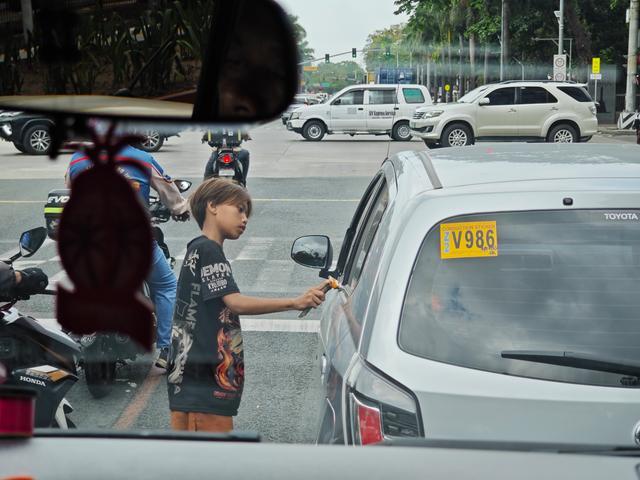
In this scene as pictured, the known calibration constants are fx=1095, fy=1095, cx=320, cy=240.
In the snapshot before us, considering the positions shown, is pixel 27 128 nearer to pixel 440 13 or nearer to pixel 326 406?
pixel 440 13

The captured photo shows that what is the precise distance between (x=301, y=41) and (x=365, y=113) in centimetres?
3030

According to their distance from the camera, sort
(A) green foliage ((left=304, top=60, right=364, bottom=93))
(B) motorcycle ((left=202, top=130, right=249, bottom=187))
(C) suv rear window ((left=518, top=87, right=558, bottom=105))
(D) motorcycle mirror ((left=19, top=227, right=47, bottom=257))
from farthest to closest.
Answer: (C) suv rear window ((left=518, top=87, right=558, bottom=105))
(B) motorcycle ((left=202, top=130, right=249, bottom=187))
(D) motorcycle mirror ((left=19, top=227, right=47, bottom=257))
(A) green foliage ((left=304, top=60, right=364, bottom=93))

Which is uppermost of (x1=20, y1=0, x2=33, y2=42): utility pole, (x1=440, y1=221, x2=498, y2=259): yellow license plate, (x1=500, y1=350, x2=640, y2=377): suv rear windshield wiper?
(x1=20, y1=0, x2=33, y2=42): utility pole

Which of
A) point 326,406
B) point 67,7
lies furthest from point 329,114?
point 67,7

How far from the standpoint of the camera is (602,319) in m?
2.86

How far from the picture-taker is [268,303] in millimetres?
4324

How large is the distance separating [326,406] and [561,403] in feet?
3.41

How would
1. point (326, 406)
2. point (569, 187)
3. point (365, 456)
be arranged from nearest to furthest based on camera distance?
point (365, 456) → point (569, 187) → point (326, 406)

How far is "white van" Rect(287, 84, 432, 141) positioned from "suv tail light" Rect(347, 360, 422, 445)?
1080 inches

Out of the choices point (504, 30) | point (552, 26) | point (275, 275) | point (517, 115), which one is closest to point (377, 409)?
point (275, 275)

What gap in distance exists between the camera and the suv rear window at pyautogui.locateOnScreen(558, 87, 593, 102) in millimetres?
26328

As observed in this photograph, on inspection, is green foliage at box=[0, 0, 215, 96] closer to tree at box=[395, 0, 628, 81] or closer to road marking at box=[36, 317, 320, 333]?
road marking at box=[36, 317, 320, 333]

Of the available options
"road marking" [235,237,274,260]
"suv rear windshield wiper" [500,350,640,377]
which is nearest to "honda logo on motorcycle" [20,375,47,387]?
"suv rear windshield wiper" [500,350,640,377]

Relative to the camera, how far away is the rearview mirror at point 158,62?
4.71 feet
